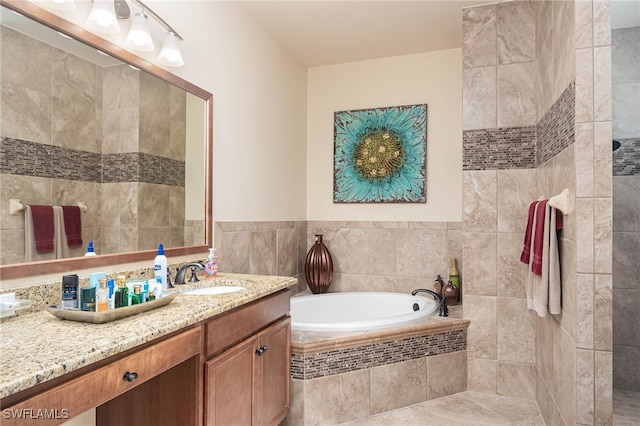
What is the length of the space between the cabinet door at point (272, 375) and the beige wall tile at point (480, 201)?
155 cm

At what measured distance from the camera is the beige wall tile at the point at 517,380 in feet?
8.56

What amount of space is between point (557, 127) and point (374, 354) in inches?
65.8

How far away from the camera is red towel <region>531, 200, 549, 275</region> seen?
2021 millimetres

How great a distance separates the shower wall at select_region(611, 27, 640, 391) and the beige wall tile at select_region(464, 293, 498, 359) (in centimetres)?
70

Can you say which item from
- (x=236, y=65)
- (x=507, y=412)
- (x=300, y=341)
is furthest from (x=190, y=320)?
(x=507, y=412)

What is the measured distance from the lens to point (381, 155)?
139 inches

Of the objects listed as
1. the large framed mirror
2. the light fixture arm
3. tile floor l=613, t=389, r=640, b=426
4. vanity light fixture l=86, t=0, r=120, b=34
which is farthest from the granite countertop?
tile floor l=613, t=389, r=640, b=426

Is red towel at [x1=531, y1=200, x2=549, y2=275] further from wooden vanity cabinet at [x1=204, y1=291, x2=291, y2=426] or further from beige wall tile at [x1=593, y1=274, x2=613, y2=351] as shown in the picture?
wooden vanity cabinet at [x1=204, y1=291, x2=291, y2=426]

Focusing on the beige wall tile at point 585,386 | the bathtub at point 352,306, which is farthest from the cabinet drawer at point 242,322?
the beige wall tile at point 585,386

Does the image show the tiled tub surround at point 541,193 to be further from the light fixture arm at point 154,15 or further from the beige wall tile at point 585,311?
the light fixture arm at point 154,15

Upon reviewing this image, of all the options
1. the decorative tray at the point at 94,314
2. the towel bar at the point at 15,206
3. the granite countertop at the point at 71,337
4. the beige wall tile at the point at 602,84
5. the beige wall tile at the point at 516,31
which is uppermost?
the beige wall tile at the point at 516,31

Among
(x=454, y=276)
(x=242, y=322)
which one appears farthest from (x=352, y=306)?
(x=242, y=322)

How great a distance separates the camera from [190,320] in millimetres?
1267

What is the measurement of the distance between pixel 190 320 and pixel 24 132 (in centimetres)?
88
